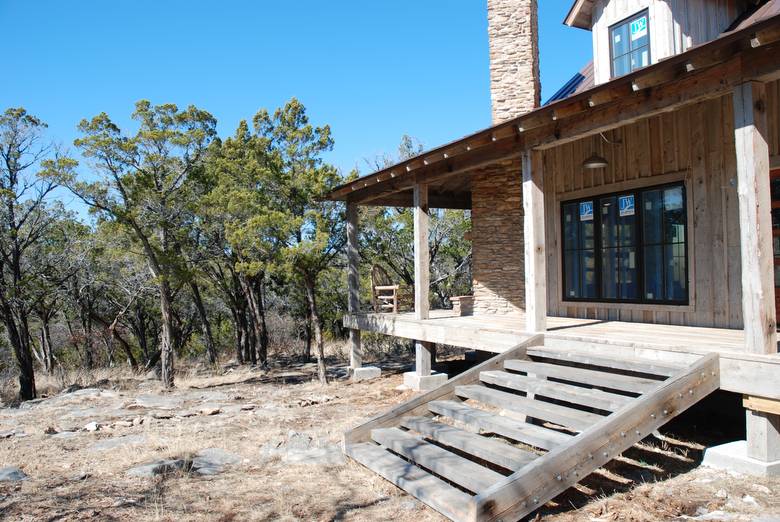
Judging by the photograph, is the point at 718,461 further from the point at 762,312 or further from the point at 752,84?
the point at 752,84

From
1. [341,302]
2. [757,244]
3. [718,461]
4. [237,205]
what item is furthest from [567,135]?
[341,302]

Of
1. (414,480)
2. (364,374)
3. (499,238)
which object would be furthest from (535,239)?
(364,374)

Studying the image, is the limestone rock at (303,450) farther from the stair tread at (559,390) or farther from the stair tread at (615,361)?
the stair tread at (615,361)

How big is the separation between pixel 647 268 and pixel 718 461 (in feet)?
10.7

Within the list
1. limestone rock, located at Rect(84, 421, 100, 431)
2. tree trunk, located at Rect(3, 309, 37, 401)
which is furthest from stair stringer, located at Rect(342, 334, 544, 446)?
tree trunk, located at Rect(3, 309, 37, 401)

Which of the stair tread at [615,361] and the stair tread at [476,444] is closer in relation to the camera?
the stair tread at [476,444]

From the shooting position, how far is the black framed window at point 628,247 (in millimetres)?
7078

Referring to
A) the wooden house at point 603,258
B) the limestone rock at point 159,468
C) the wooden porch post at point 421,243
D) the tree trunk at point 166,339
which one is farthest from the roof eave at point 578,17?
the tree trunk at point 166,339

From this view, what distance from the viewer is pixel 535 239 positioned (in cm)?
659

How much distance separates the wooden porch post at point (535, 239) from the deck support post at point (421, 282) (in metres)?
2.53

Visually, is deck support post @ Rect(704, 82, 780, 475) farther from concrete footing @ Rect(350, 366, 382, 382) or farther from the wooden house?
concrete footing @ Rect(350, 366, 382, 382)

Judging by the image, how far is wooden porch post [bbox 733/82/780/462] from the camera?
14.1 ft

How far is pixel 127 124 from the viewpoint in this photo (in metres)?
13.3

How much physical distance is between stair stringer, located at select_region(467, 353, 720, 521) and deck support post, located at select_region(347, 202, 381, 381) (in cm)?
807
